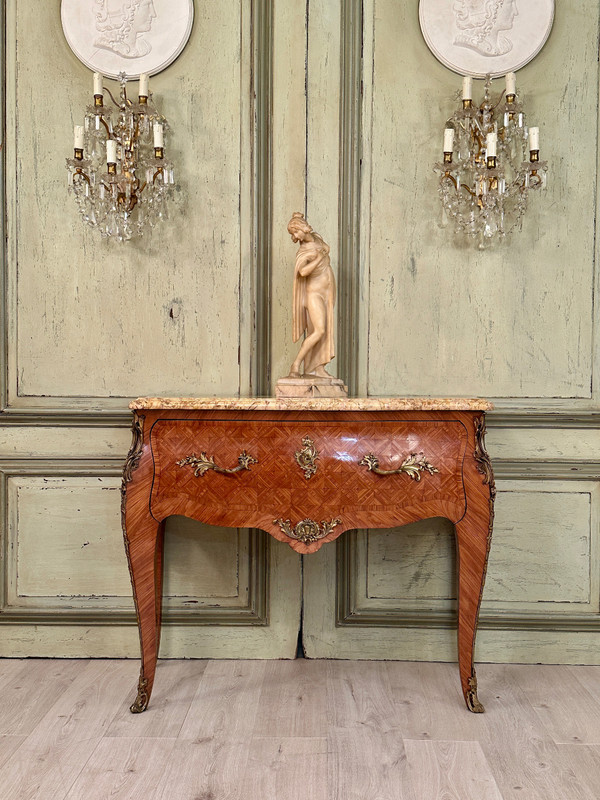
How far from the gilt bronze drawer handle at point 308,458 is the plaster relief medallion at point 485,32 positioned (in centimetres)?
154

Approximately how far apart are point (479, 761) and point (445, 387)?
1.25 m

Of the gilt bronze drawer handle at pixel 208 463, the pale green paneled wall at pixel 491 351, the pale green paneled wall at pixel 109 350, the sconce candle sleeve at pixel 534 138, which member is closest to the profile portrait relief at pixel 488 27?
the pale green paneled wall at pixel 491 351

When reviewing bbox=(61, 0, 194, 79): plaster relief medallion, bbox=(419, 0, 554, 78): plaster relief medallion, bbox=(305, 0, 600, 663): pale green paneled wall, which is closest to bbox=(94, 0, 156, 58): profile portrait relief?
bbox=(61, 0, 194, 79): plaster relief medallion

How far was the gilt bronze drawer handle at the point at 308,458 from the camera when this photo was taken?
6.63 ft

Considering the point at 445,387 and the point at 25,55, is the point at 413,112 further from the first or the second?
the point at 25,55

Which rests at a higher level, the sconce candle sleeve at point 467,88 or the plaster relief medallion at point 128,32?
the plaster relief medallion at point 128,32

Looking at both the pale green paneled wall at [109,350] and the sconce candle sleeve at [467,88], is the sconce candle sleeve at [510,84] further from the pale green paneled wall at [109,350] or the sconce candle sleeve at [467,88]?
the pale green paneled wall at [109,350]

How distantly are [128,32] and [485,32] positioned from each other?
132 centimetres

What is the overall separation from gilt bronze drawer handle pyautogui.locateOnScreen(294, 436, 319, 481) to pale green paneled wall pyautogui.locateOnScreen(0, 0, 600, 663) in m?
0.58

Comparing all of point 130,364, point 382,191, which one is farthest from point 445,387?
point 130,364

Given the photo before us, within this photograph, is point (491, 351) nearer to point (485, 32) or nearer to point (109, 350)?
point (485, 32)

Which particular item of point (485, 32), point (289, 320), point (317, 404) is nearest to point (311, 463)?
point (317, 404)

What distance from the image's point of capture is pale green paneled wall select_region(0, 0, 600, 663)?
251 cm

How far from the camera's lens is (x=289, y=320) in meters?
2.55
